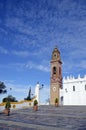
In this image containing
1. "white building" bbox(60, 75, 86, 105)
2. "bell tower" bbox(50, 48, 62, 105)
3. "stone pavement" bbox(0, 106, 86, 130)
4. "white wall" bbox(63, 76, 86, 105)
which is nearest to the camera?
"stone pavement" bbox(0, 106, 86, 130)

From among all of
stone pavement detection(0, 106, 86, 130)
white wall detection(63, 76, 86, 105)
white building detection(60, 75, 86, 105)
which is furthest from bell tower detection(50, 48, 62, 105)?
stone pavement detection(0, 106, 86, 130)

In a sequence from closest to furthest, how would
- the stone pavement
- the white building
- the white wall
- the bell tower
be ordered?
the stone pavement → the white wall → the white building → the bell tower

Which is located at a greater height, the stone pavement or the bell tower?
the bell tower

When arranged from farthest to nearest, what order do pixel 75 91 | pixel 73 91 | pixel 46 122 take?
pixel 73 91 < pixel 75 91 < pixel 46 122

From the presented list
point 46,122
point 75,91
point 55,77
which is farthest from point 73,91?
point 46,122

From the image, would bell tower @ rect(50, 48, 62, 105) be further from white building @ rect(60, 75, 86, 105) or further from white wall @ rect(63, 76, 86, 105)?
white wall @ rect(63, 76, 86, 105)

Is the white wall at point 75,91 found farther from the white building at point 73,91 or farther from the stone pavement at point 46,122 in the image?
the stone pavement at point 46,122

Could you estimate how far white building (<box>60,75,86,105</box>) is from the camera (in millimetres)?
48175

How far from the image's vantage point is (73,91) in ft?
165

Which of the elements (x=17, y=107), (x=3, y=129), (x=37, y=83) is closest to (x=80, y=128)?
(x=3, y=129)

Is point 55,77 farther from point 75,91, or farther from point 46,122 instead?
point 46,122

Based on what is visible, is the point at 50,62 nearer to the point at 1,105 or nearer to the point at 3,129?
the point at 1,105

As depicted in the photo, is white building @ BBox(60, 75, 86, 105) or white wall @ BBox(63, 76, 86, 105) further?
white building @ BBox(60, 75, 86, 105)

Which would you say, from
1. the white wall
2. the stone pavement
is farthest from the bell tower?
the stone pavement
